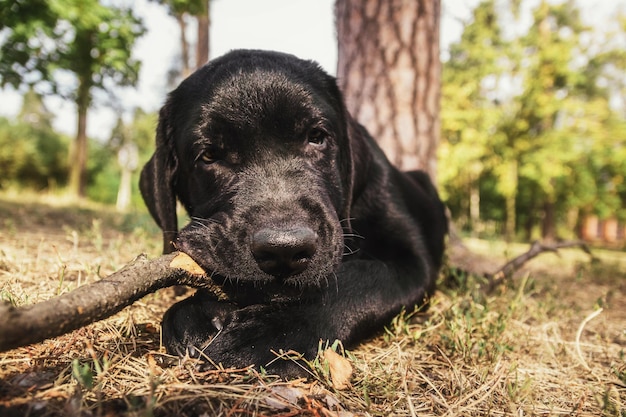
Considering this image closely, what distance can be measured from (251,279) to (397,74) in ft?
11.4

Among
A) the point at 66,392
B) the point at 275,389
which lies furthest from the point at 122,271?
the point at 275,389

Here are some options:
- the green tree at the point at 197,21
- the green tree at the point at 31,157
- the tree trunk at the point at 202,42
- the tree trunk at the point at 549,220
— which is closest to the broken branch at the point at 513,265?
the green tree at the point at 197,21

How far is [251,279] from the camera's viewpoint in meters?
1.86

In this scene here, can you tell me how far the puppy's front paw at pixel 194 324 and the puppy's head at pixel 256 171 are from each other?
131 mm

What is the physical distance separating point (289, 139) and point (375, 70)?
2.68 metres

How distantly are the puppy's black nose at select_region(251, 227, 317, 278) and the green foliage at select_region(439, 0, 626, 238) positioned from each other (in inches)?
719

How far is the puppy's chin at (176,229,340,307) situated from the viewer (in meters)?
1.88

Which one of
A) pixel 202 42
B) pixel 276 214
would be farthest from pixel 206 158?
pixel 202 42

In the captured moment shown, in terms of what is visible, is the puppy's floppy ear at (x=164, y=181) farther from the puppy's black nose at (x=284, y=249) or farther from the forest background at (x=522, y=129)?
the forest background at (x=522, y=129)

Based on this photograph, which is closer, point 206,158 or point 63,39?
point 206,158

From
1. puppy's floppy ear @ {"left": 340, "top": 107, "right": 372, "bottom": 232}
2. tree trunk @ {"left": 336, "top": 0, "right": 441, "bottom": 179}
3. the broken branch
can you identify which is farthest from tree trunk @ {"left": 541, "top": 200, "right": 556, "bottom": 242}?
puppy's floppy ear @ {"left": 340, "top": 107, "right": 372, "bottom": 232}

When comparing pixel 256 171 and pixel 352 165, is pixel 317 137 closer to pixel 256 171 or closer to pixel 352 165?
pixel 352 165

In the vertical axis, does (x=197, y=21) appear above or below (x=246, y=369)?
above

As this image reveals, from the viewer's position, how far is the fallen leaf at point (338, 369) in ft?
5.55
